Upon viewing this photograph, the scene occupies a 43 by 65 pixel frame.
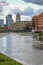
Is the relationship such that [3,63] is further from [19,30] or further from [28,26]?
[19,30]

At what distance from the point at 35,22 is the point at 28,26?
12.1ft

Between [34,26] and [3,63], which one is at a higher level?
[3,63]

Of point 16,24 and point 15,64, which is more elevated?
point 15,64

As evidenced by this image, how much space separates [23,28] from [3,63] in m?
81.0

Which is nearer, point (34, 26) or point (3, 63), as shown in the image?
point (3, 63)

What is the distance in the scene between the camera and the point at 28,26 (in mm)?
86625

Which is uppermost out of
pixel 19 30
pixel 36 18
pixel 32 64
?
pixel 32 64

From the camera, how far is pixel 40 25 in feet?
249

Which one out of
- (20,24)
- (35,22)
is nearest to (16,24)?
(20,24)

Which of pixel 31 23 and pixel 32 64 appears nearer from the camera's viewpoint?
pixel 32 64

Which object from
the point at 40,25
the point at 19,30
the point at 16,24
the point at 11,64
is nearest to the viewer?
the point at 11,64

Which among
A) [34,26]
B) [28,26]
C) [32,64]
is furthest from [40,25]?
[32,64]

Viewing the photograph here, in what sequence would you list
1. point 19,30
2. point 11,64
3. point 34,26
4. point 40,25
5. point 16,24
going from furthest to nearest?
1. point 19,30
2. point 16,24
3. point 34,26
4. point 40,25
5. point 11,64

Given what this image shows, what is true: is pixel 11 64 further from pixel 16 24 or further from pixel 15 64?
pixel 16 24
